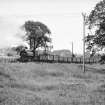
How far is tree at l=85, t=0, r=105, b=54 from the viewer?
21.9 metres

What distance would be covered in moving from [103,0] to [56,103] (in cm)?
1521

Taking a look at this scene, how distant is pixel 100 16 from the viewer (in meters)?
22.5

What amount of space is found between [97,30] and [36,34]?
47.3 m

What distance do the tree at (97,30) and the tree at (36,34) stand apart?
45.6 metres

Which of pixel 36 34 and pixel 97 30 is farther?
pixel 36 34

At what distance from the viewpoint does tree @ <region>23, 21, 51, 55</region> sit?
224 ft

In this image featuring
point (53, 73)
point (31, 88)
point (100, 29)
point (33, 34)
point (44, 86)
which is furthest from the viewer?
point (33, 34)

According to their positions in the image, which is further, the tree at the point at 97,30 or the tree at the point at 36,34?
the tree at the point at 36,34

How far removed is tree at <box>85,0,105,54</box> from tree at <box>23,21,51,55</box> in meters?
45.6

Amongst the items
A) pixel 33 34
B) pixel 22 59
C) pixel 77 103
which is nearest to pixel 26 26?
pixel 33 34

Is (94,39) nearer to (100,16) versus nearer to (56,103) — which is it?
(100,16)

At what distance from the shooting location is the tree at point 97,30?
21.9 metres

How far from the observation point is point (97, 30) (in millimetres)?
22547

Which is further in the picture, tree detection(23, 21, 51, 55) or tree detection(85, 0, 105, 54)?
tree detection(23, 21, 51, 55)
